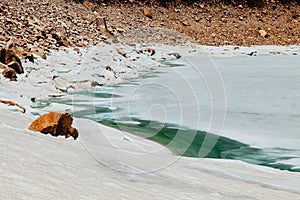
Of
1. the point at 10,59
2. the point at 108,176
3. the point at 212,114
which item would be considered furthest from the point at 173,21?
the point at 108,176

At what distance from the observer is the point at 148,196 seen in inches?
104

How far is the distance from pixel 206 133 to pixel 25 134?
3.39 meters

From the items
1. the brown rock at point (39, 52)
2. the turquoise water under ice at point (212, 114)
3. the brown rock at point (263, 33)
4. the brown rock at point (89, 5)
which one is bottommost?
the turquoise water under ice at point (212, 114)

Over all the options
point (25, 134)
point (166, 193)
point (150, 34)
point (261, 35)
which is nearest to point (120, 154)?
point (25, 134)

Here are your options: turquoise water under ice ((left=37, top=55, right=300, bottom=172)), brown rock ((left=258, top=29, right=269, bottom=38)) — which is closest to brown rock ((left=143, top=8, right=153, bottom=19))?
brown rock ((left=258, top=29, right=269, bottom=38))

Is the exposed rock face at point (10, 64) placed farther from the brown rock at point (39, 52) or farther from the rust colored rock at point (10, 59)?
the brown rock at point (39, 52)

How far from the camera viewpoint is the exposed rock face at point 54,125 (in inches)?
170

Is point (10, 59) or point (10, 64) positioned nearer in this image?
point (10, 64)

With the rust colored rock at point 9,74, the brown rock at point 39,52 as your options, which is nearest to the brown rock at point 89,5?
the brown rock at point 39,52

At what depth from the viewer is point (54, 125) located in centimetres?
433

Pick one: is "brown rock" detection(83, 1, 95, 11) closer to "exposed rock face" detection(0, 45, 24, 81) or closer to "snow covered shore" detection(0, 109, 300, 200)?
"exposed rock face" detection(0, 45, 24, 81)

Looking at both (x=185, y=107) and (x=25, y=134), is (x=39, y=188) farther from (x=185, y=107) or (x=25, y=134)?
(x=185, y=107)

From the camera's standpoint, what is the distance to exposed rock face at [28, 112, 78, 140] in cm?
432

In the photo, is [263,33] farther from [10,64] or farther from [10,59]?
[10,64]
